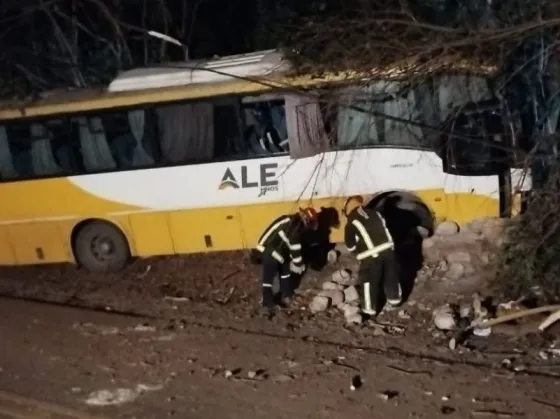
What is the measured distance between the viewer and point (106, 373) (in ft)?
34.2

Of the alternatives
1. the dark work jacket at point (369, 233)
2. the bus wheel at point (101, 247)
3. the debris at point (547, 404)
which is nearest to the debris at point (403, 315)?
the dark work jacket at point (369, 233)

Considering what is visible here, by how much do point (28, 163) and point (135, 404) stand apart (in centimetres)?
651

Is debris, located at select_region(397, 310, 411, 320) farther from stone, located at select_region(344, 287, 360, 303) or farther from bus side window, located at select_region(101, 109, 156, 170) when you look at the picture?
bus side window, located at select_region(101, 109, 156, 170)

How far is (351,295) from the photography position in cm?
1194

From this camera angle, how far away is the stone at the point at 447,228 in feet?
41.9

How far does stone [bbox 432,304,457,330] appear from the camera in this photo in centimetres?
1054

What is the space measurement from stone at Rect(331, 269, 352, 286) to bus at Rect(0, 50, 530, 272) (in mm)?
627

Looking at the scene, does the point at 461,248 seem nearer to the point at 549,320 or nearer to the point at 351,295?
the point at 351,295

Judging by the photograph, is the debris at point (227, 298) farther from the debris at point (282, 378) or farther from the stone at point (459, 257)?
the debris at point (282, 378)

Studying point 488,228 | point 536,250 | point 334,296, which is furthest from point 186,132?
point 536,250

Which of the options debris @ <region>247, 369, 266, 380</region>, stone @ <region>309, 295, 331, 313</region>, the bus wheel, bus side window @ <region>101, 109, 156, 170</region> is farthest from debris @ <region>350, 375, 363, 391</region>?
the bus wheel

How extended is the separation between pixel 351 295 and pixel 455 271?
136 cm

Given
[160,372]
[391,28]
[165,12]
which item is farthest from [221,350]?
[165,12]

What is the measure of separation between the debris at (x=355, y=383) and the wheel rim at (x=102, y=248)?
6.25 m
